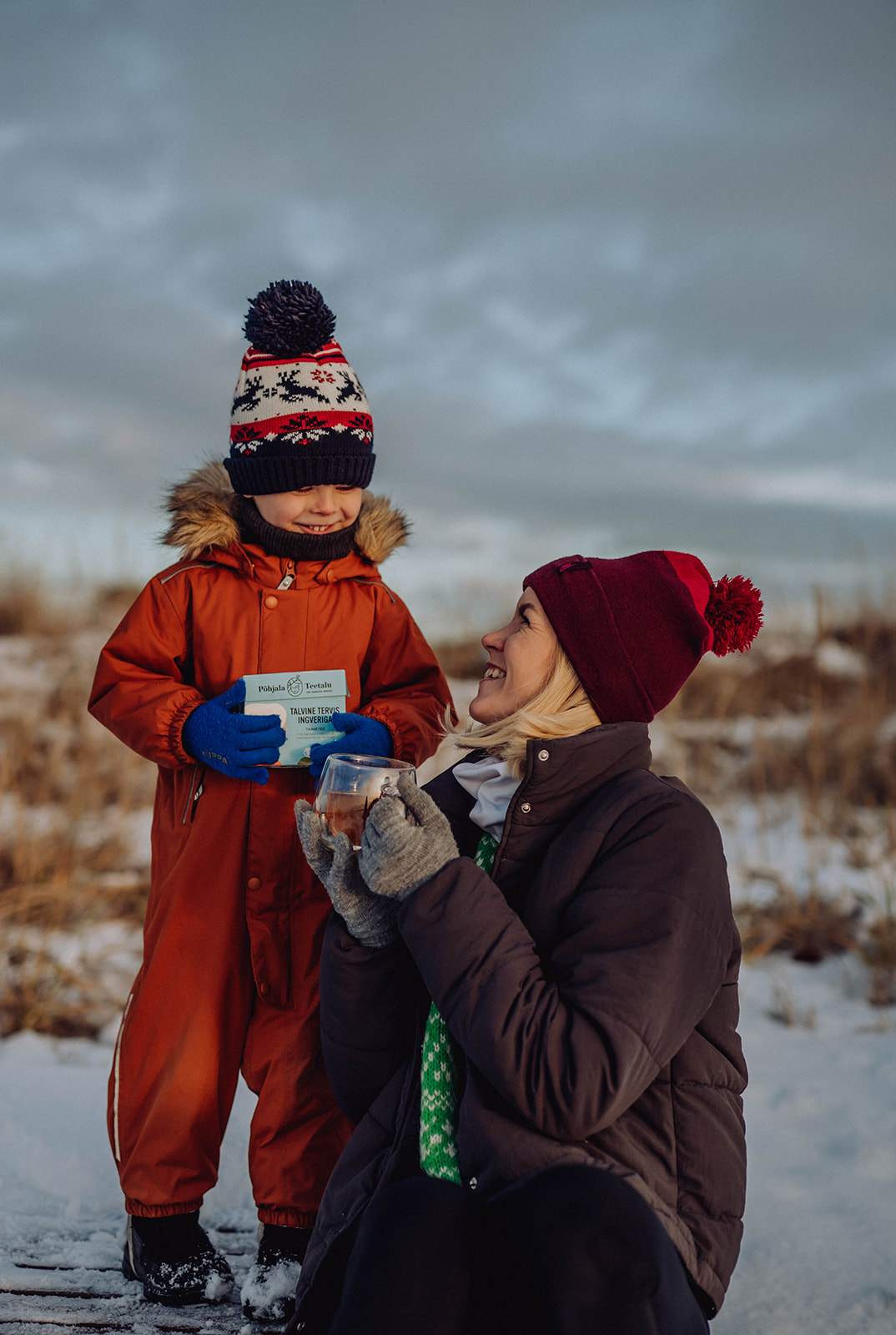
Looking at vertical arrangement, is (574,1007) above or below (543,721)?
below

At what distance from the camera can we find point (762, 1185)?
2.75 metres

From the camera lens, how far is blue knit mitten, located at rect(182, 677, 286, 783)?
2156 mm

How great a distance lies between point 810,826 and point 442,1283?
4.10 m

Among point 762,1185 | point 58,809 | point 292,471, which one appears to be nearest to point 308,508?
point 292,471

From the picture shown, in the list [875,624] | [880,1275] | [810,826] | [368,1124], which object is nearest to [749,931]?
[810,826]

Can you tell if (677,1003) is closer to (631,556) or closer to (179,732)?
(631,556)

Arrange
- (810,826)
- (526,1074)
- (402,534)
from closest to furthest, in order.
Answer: (526,1074)
(402,534)
(810,826)

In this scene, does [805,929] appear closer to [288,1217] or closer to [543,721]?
[288,1217]

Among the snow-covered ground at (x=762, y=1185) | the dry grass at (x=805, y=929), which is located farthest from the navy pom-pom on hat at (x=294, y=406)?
the dry grass at (x=805, y=929)

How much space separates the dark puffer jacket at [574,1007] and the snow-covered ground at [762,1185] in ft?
2.26

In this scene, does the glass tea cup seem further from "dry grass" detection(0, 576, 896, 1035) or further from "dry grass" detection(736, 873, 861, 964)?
"dry grass" detection(736, 873, 861, 964)

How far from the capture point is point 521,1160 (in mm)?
1485

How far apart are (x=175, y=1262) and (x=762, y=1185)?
1.56m

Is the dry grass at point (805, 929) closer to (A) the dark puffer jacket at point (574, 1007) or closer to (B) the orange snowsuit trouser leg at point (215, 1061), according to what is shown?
(B) the orange snowsuit trouser leg at point (215, 1061)
